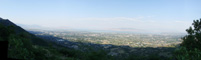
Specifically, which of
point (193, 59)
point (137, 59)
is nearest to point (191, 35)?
point (193, 59)

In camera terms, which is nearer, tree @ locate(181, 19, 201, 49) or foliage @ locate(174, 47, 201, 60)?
Result: foliage @ locate(174, 47, 201, 60)

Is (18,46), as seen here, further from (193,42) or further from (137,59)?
(137,59)

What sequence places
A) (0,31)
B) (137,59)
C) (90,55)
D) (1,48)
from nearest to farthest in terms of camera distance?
1. (1,48)
2. (90,55)
3. (0,31)
4. (137,59)

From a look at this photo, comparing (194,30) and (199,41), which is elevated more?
(194,30)

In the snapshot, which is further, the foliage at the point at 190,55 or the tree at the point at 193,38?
the tree at the point at 193,38

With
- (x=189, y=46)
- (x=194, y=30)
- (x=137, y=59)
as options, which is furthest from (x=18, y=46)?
(x=137, y=59)

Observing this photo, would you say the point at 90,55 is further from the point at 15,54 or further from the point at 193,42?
the point at 193,42

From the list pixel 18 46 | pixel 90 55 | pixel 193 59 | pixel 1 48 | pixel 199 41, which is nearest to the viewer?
pixel 1 48

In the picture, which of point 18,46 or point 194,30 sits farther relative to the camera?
point 194,30

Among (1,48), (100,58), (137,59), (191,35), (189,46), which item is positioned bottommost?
(137,59)

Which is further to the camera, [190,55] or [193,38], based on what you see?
[193,38]
